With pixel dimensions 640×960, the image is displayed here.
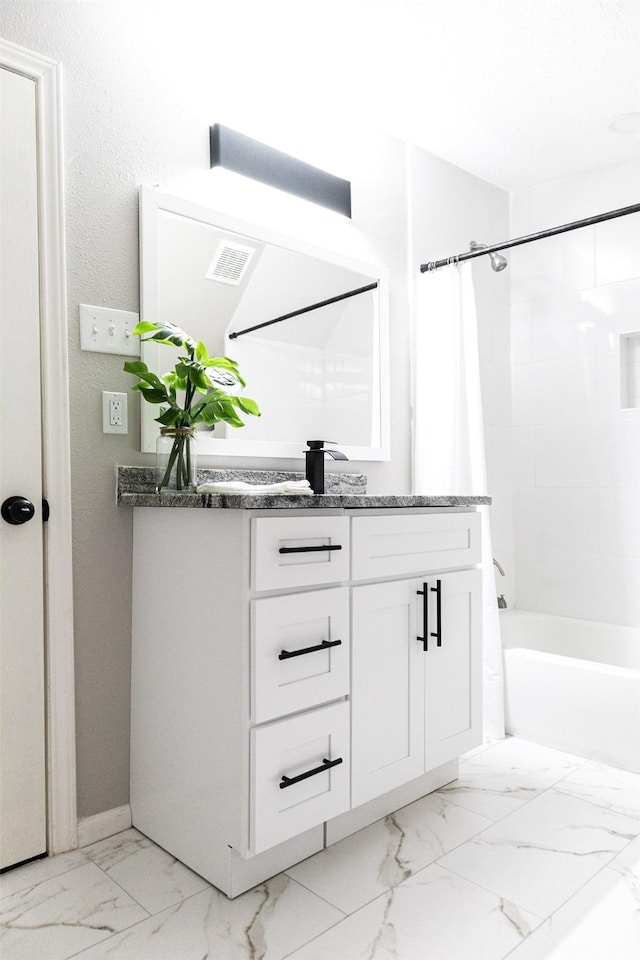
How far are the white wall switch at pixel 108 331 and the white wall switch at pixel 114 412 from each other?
0.12 metres

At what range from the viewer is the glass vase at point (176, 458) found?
1807 millimetres

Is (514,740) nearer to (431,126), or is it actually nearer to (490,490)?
(490,490)

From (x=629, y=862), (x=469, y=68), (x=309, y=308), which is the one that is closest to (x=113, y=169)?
(x=309, y=308)

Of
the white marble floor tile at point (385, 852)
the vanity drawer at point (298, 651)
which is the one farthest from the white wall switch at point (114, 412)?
the white marble floor tile at point (385, 852)

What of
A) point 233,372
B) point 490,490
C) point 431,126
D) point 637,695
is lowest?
point 637,695

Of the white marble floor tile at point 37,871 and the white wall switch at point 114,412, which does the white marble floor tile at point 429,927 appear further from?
the white wall switch at point 114,412

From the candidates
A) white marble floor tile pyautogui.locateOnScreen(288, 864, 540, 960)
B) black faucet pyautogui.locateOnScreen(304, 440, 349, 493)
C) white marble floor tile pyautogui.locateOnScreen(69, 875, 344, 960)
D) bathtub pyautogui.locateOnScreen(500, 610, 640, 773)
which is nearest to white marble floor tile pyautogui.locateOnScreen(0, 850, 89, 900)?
white marble floor tile pyautogui.locateOnScreen(69, 875, 344, 960)

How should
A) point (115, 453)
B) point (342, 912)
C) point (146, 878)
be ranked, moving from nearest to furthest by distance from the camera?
point (342, 912) → point (146, 878) → point (115, 453)

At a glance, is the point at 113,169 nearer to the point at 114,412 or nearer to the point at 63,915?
the point at 114,412

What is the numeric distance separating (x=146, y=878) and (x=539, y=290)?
2.84 meters

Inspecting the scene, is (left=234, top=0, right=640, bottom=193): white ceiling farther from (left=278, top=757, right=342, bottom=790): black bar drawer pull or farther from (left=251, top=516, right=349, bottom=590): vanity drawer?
(left=278, top=757, right=342, bottom=790): black bar drawer pull

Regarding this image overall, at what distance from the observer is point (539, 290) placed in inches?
127

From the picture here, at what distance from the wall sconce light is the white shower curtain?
502 millimetres

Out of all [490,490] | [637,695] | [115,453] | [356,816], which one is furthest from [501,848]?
[490,490]
